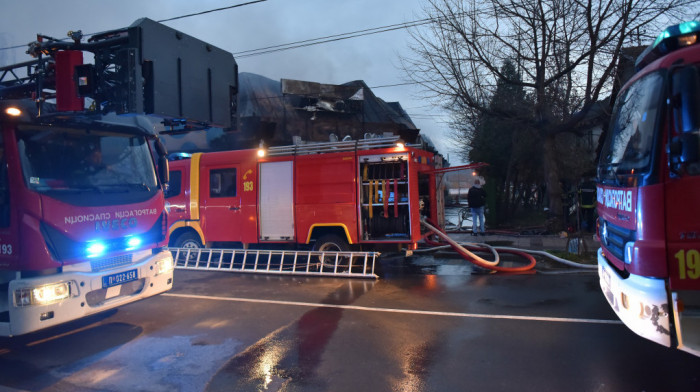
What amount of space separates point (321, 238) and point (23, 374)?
17.8 feet

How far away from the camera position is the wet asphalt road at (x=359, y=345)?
154 inches

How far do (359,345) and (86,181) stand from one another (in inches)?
147

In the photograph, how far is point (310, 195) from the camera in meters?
8.83

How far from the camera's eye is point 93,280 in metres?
4.80

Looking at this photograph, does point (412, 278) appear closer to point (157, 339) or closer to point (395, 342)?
point (395, 342)

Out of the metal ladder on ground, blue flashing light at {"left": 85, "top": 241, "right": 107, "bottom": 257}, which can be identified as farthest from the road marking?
blue flashing light at {"left": 85, "top": 241, "right": 107, "bottom": 257}

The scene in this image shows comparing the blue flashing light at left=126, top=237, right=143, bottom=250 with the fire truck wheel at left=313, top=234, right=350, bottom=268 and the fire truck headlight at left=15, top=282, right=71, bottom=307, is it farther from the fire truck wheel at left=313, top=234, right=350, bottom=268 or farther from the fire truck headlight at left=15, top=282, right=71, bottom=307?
the fire truck wheel at left=313, top=234, right=350, bottom=268

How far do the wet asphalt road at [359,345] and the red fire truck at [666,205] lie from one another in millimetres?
810

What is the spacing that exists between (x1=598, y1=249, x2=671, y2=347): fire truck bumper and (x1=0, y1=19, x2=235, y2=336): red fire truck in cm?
528

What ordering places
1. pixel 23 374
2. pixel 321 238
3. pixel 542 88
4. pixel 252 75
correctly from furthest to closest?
pixel 252 75, pixel 542 88, pixel 321 238, pixel 23 374

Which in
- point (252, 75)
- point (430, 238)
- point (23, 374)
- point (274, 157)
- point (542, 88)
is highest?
point (252, 75)

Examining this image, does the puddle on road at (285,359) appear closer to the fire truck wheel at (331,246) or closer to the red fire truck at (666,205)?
the fire truck wheel at (331,246)

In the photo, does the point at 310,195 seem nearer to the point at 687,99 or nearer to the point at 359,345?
the point at 359,345

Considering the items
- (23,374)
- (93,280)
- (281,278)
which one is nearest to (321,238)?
Answer: (281,278)
